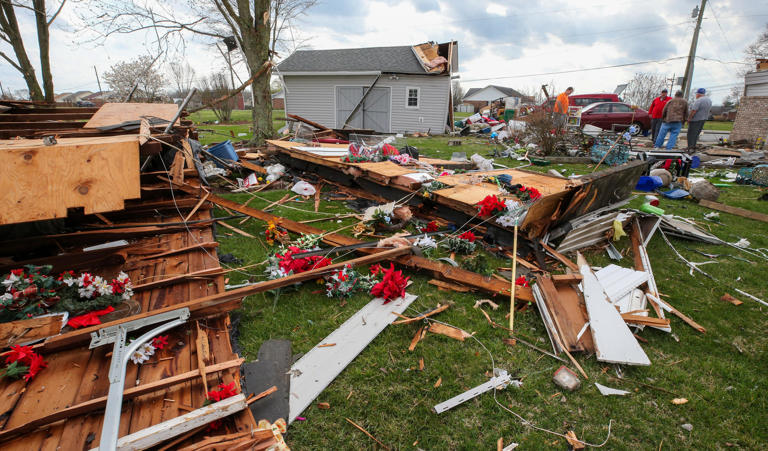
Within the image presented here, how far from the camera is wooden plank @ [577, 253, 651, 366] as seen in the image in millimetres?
2481

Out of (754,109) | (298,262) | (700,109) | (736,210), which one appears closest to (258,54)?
(298,262)

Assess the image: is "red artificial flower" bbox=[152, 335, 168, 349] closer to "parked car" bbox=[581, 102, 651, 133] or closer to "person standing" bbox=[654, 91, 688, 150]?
"person standing" bbox=[654, 91, 688, 150]

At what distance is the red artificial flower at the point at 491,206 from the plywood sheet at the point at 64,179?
3.62 metres

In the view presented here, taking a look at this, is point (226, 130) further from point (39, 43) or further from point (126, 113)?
point (126, 113)

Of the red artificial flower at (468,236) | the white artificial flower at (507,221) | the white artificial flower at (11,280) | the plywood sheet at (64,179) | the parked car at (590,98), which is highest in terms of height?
the parked car at (590,98)

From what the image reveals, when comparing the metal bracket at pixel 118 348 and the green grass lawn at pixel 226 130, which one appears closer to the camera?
the metal bracket at pixel 118 348

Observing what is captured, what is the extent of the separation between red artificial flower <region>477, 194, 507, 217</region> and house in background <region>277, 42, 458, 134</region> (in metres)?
13.4

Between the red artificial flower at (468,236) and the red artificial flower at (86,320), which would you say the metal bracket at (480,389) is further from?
the red artificial flower at (86,320)

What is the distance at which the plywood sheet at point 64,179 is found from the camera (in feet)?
6.12

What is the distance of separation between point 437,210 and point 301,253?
237 cm

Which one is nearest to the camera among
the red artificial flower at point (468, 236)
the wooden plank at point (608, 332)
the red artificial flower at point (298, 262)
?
the wooden plank at point (608, 332)

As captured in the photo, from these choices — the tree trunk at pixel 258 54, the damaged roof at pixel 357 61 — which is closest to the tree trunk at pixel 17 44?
the tree trunk at pixel 258 54

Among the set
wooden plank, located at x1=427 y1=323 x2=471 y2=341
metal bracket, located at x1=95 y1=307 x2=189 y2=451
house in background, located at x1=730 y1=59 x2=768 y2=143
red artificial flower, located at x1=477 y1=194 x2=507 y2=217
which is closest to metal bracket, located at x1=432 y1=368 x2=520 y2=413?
wooden plank, located at x1=427 y1=323 x2=471 y2=341

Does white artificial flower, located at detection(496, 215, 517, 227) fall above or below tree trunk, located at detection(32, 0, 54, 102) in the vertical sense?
below
